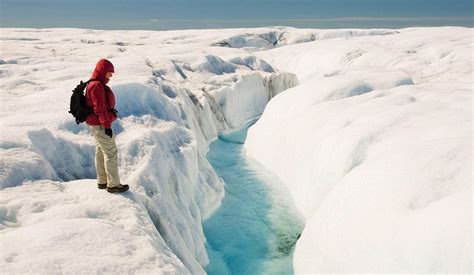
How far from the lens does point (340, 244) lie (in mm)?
8680

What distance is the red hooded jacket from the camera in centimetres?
611

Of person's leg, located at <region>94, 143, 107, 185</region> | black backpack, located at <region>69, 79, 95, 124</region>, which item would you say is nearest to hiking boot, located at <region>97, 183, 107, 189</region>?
person's leg, located at <region>94, 143, 107, 185</region>

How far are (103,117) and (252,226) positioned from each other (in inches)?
287

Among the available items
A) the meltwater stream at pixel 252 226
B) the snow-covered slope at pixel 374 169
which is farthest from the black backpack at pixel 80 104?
the snow-covered slope at pixel 374 169

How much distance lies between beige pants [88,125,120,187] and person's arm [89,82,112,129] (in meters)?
0.25

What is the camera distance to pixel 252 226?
12305 mm

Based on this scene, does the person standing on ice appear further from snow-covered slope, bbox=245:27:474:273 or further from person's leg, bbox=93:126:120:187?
snow-covered slope, bbox=245:27:474:273

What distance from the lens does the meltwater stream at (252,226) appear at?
10203mm

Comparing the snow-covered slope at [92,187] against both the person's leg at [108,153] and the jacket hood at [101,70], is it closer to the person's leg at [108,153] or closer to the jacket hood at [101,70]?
the person's leg at [108,153]

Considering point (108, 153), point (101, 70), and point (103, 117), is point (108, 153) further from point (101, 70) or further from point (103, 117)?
point (101, 70)

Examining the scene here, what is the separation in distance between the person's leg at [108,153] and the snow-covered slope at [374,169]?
4.95 meters

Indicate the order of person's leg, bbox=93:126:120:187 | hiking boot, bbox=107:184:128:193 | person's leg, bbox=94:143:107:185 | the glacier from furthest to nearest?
hiking boot, bbox=107:184:128:193 < person's leg, bbox=94:143:107:185 < person's leg, bbox=93:126:120:187 < the glacier

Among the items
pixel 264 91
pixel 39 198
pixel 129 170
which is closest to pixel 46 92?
pixel 129 170

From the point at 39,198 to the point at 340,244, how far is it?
601 cm
